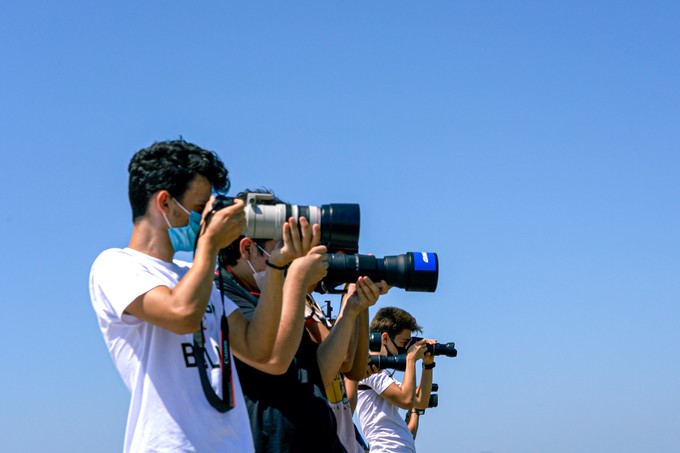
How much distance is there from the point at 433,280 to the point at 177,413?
198 centimetres

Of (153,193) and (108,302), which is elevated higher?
(153,193)

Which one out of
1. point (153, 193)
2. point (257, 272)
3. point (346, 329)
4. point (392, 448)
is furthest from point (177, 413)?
point (392, 448)

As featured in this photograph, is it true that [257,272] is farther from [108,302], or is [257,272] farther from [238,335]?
[108,302]

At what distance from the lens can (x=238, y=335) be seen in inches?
163

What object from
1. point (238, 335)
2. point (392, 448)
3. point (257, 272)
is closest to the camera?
point (238, 335)

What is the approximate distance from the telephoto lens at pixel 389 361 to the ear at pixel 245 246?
122 inches

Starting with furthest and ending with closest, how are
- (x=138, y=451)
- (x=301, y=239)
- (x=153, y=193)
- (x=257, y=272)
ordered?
(x=257, y=272)
(x=301, y=239)
(x=153, y=193)
(x=138, y=451)

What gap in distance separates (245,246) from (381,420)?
3.46m

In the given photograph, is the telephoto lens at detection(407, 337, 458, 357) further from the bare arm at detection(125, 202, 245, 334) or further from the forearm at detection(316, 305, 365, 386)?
the bare arm at detection(125, 202, 245, 334)

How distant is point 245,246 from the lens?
503 cm

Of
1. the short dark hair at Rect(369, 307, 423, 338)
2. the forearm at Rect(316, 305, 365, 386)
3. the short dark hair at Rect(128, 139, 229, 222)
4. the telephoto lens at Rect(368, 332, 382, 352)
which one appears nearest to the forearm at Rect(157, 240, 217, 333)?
the short dark hair at Rect(128, 139, 229, 222)

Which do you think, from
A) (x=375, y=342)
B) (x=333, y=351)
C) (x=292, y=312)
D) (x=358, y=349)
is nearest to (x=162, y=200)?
(x=292, y=312)

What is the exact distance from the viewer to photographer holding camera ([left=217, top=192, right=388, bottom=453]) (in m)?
4.36

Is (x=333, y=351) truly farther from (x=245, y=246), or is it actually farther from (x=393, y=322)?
(x=393, y=322)
